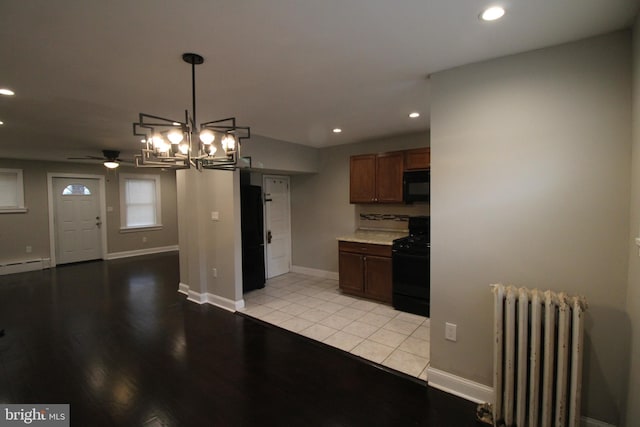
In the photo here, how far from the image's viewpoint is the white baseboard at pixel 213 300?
3.98 meters

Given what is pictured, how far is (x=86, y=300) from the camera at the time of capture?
4.38 metres

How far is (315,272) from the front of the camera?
566 cm

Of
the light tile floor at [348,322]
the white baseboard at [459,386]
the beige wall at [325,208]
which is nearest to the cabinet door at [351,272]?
the light tile floor at [348,322]

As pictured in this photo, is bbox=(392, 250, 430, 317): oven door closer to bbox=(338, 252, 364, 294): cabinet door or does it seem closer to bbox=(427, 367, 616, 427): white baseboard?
bbox=(338, 252, 364, 294): cabinet door

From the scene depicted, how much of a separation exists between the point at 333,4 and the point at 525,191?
166 cm

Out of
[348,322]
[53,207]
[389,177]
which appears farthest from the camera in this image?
[53,207]

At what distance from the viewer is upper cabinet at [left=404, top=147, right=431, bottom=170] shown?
13.2 feet

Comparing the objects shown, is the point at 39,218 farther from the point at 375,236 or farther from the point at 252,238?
the point at 375,236

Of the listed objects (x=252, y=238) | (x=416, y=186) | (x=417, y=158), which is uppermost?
(x=417, y=158)

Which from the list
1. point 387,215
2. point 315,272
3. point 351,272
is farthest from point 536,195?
point 315,272

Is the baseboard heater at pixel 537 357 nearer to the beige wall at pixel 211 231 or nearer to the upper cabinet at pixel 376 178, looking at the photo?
the upper cabinet at pixel 376 178

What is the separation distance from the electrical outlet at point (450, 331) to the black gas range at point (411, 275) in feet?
4.75

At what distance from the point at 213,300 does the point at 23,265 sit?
507 cm

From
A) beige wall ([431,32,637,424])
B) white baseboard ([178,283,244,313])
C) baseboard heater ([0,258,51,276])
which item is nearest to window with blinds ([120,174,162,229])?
baseboard heater ([0,258,51,276])
